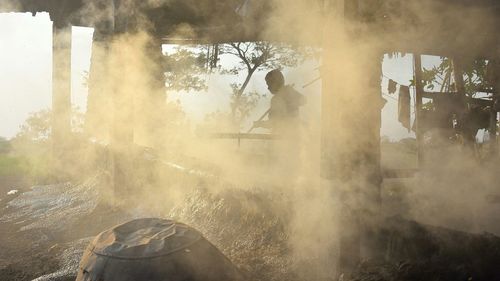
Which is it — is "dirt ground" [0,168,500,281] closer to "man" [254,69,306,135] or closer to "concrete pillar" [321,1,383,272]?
"concrete pillar" [321,1,383,272]

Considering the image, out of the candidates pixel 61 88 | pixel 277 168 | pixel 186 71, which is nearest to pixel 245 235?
pixel 277 168

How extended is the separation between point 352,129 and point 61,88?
10.5m

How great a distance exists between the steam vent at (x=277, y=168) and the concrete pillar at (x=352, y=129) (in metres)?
0.01

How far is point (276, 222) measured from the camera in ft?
12.0

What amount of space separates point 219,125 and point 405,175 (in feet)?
58.9

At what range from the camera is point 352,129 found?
293cm

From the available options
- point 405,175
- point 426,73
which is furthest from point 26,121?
point 405,175

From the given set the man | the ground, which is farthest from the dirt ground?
the man

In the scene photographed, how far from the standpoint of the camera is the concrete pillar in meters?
2.90

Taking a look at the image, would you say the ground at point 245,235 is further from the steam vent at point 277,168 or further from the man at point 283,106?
the man at point 283,106

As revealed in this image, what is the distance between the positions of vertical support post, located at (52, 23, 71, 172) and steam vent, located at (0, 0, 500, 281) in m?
0.03

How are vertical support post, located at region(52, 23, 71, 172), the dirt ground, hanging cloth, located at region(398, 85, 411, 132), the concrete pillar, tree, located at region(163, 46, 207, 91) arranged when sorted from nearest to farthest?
the dirt ground → the concrete pillar → hanging cloth, located at region(398, 85, 411, 132) → vertical support post, located at region(52, 23, 71, 172) → tree, located at region(163, 46, 207, 91)

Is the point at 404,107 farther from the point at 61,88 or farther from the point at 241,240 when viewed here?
the point at 61,88

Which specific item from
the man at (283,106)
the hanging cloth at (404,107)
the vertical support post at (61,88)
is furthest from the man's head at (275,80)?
the vertical support post at (61,88)
